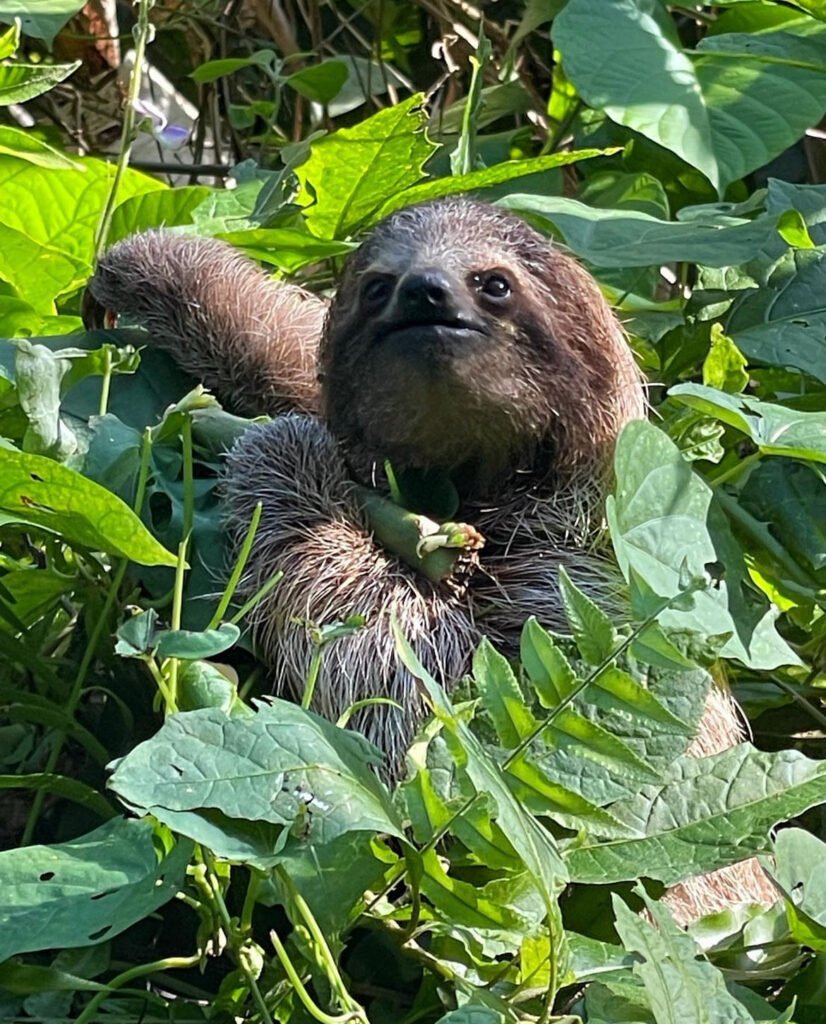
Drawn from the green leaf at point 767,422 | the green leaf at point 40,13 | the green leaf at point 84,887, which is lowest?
the green leaf at point 84,887

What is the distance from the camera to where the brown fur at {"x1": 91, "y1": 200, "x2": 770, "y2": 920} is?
3.01 metres

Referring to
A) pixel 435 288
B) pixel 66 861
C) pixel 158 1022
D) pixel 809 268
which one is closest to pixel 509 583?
pixel 435 288

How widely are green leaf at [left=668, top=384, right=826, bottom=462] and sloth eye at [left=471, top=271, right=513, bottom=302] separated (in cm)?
93

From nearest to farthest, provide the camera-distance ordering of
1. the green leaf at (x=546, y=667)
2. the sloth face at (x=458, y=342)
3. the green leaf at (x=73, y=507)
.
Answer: the green leaf at (x=546, y=667), the green leaf at (x=73, y=507), the sloth face at (x=458, y=342)

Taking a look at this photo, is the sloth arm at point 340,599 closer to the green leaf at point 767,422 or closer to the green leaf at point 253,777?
the green leaf at point 767,422

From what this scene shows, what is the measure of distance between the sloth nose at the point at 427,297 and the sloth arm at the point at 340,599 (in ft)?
1.45

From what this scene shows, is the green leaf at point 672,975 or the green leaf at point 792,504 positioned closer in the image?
the green leaf at point 672,975

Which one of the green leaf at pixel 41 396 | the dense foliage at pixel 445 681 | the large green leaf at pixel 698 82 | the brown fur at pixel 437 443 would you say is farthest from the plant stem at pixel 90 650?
the large green leaf at pixel 698 82

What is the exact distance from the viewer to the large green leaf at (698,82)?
3408mm

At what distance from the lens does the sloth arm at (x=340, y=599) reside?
297 cm

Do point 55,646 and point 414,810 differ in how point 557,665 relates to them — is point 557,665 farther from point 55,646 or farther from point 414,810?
point 55,646

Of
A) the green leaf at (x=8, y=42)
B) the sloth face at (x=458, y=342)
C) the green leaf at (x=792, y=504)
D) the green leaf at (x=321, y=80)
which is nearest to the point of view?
the green leaf at (x=792, y=504)

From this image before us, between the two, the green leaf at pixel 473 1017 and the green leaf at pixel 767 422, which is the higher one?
the green leaf at pixel 767 422

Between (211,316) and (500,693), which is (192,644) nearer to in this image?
(500,693)
